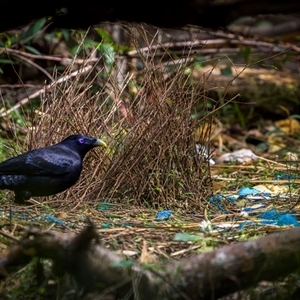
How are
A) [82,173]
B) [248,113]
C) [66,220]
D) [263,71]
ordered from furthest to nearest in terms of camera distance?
[263,71] → [248,113] → [82,173] → [66,220]

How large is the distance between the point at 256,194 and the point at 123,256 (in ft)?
6.02

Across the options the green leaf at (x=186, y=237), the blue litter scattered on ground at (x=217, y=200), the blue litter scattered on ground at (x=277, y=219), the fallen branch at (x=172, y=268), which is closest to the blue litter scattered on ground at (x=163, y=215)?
the blue litter scattered on ground at (x=217, y=200)

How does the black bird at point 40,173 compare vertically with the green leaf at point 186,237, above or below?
below

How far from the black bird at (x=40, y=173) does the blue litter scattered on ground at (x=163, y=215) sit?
0.51m

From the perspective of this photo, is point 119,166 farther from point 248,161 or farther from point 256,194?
point 248,161

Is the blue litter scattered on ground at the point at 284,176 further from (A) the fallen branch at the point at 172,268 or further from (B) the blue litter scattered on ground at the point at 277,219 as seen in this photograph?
(A) the fallen branch at the point at 172,268

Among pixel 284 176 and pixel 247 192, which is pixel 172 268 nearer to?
pixel 247 192

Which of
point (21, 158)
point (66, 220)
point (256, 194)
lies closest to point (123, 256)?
point (66, 220)

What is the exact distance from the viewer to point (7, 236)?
2.96 m

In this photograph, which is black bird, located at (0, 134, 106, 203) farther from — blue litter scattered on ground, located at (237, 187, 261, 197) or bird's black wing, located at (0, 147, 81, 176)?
blue litter scattered on ground, located at (237, 187, 261, 197)

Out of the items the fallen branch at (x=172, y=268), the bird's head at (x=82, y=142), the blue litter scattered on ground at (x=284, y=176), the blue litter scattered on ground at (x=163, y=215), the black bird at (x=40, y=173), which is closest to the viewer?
the fallen branch at (x=172, y=268)

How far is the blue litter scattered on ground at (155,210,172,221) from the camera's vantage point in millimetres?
3928

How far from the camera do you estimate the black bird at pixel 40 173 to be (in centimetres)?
411

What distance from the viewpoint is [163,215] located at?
13.1ft
